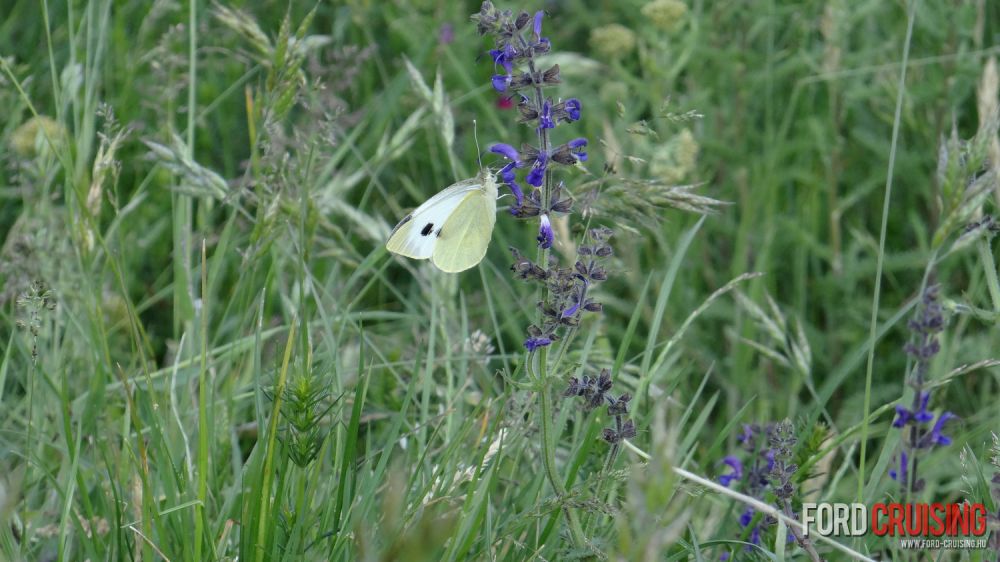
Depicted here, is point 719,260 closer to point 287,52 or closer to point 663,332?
point 663,332

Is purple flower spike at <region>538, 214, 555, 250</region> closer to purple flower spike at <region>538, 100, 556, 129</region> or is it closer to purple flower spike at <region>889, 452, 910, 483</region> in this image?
purple flower spike at <region>538, 100, 556, 129</region>

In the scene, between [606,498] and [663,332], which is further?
[663,332]

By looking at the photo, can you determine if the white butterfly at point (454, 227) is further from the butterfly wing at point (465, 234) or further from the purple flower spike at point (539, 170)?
the purple flower spike at point (539, 170)

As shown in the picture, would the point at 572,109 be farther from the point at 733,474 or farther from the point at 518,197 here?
the point at 733,474

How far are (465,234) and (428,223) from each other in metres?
0.08

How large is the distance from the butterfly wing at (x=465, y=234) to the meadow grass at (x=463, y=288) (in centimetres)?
15

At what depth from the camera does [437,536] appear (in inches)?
33.2

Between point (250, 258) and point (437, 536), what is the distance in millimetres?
1468

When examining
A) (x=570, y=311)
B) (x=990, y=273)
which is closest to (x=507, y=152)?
(x=570, y=311)

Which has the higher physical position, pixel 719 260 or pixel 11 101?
pixel 11 101

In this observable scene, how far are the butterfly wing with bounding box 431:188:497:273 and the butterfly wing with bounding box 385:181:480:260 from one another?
0.03ft

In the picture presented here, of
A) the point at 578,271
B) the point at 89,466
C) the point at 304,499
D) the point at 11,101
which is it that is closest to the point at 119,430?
the point at 89,466

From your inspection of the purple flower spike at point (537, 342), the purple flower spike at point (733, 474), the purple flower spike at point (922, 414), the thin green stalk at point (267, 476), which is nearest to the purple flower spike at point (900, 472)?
the purple flower spike at point (922, 414)

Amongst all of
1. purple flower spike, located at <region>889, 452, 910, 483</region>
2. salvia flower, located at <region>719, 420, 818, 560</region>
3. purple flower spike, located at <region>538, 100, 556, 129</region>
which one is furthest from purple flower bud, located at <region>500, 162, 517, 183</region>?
purple flower spike, located at <region>889, 452, 910, 483</region>
